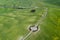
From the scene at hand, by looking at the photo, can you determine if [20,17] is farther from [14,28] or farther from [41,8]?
[41,8]

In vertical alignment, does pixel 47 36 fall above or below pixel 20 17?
below

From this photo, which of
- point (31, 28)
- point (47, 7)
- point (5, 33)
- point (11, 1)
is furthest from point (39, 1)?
point (5, 33)

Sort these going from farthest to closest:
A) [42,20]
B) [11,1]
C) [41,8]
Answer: [11,1], [41,8], [42,20]

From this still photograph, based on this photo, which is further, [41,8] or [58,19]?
[41,8]

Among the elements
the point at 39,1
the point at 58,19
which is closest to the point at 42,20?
the point at 58,19

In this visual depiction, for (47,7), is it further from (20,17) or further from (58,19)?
(20,17)

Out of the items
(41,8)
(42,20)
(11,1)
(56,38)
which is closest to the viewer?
(56,38)
